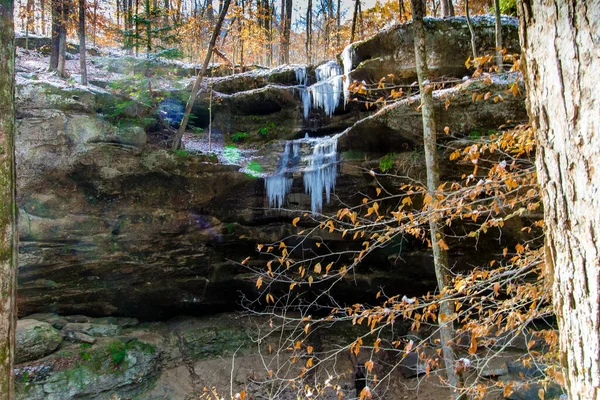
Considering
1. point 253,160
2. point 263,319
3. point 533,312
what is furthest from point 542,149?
point 263,319

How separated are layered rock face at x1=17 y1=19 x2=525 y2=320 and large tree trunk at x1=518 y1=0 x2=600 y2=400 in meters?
6.02

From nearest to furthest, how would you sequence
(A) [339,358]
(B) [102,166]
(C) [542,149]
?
1. (C) [542,149]
2. (B) [102,166]
3. (A) [339,358]

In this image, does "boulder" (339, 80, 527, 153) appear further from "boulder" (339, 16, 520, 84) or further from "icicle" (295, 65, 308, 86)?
"icicle" (295, 65, 308, 86)

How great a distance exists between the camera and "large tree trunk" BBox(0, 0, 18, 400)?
2.27 m

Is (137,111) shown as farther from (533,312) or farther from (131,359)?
(533,312)

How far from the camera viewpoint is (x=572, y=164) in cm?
116

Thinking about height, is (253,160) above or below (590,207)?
above

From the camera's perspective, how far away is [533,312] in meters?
2.52

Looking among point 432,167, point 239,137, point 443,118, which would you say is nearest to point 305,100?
point 239,137

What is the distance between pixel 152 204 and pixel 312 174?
3.71 metres

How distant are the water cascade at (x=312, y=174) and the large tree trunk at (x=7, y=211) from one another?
6545 mm

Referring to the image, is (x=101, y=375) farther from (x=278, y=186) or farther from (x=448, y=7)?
(x=448, y=7)

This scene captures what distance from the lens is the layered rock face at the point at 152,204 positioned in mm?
7469

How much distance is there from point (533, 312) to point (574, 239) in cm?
165
